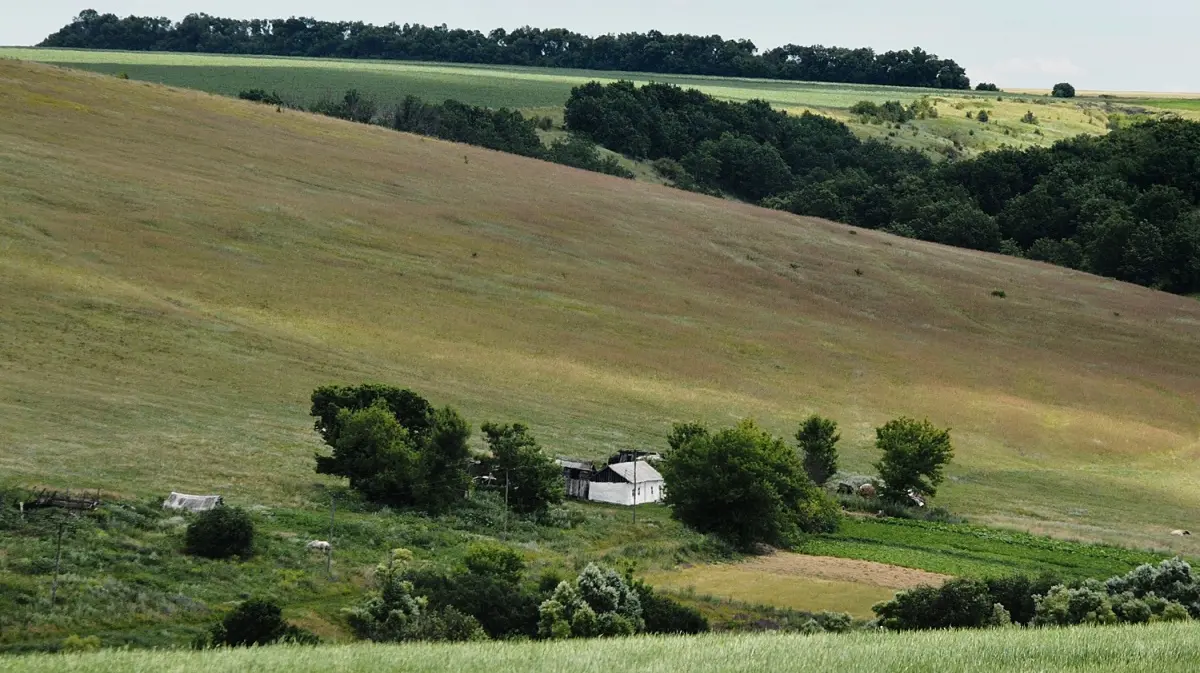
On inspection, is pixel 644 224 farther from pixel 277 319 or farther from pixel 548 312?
pixel 277 319

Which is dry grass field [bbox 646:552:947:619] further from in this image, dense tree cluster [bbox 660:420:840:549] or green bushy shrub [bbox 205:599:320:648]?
green bushy shrub [bbox 205:599:320:648]

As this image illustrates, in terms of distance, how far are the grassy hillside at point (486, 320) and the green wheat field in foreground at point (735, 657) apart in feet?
86.4

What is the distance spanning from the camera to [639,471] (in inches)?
2373

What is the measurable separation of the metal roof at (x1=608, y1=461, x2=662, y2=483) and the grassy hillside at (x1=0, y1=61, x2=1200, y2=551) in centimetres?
308

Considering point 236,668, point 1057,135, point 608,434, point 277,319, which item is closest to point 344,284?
point 277,319

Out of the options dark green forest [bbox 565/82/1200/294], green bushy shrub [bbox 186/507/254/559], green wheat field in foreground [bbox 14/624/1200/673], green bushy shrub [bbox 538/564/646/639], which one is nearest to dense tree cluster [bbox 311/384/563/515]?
green bushy shrub [bbox 186/507/254/559]

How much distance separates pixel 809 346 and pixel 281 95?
269ft

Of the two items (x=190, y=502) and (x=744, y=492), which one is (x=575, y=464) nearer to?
(x=744, y=492)

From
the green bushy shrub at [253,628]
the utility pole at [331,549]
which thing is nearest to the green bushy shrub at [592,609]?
the green bushy shrub at [253,628]

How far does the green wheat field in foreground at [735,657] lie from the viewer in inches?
718

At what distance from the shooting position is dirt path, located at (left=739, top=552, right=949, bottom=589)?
46656 millimetres

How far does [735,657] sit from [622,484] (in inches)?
1576

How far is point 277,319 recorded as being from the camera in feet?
253

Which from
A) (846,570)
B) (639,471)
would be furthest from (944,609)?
(639,471)
